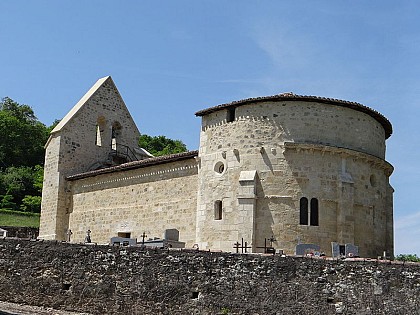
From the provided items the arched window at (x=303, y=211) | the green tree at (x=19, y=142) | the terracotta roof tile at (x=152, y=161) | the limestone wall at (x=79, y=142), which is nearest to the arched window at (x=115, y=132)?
the limestone wall at (x=79, y=142)

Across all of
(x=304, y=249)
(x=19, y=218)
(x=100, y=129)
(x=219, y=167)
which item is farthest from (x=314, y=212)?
(x=19, y=218)

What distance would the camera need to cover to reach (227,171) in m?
24.8

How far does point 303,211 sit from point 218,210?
337 centimetres

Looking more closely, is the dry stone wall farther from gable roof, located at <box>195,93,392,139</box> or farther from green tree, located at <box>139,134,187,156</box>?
green tree, located at <box>139,134,187,156</box>

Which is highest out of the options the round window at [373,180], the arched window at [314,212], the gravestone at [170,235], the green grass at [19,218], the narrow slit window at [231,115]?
the narrow slit window at [231,115]

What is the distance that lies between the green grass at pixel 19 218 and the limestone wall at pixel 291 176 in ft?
83.3

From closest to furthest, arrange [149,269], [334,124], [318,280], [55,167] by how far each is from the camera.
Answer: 1. [318,280]
2. [149,269]
3. [334,124]
4. [55,167]

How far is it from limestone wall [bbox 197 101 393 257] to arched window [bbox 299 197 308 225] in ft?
0.57

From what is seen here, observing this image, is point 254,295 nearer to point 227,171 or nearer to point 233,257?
point 233,257

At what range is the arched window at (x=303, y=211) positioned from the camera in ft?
77.7

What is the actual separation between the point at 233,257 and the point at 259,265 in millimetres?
763

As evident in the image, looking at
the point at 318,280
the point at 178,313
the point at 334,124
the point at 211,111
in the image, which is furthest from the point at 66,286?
the point at 334,124

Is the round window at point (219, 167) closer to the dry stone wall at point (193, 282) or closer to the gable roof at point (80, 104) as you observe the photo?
the dry stone wall at point (193, 282)

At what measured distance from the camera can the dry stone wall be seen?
1636 cm
